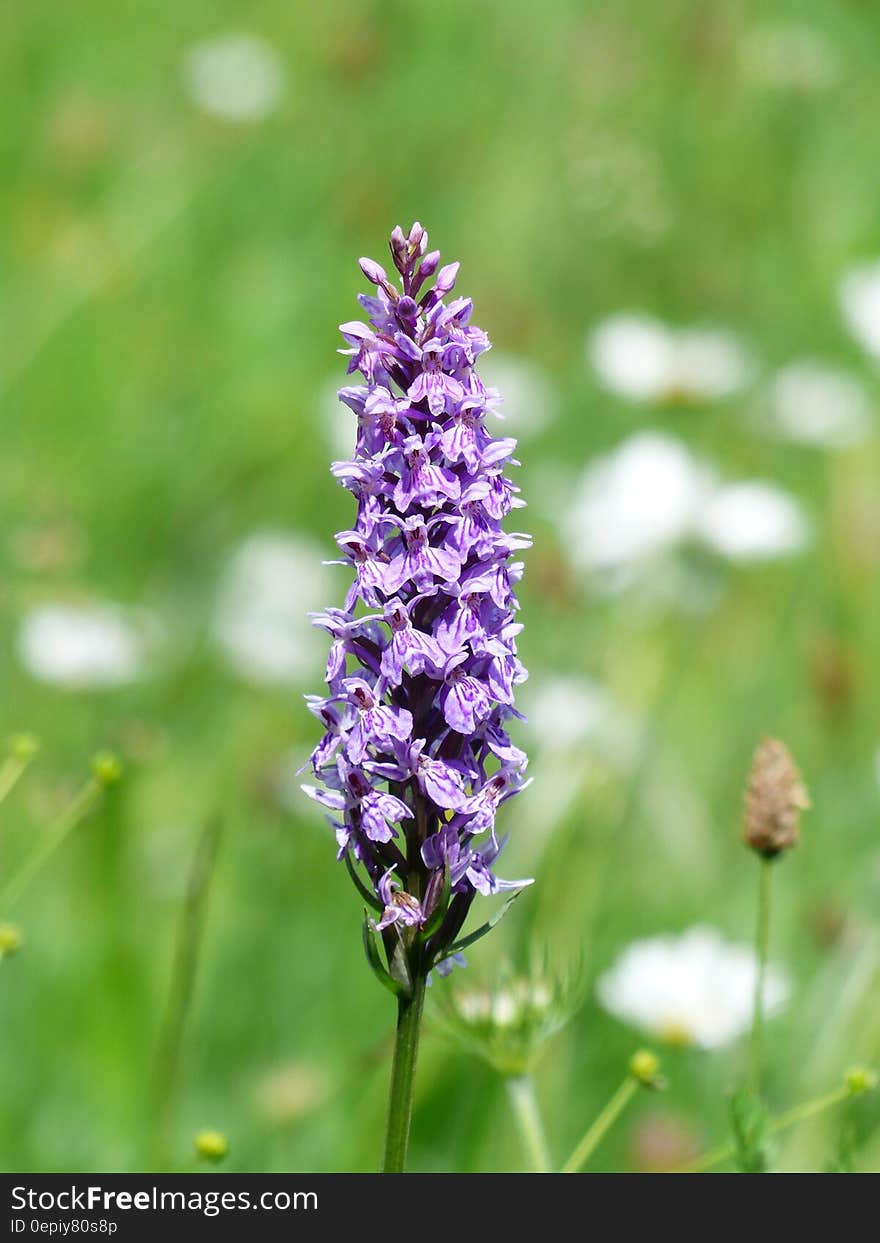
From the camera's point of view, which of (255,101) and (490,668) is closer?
(490,668)

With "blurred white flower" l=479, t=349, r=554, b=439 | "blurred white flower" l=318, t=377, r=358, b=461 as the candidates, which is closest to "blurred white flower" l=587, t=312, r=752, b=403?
"blurred white flower" l=479, t=349, r=554, b=439

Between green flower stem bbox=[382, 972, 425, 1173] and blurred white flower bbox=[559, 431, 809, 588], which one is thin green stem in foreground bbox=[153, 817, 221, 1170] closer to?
green flower stem bbox=[382, 972, 425, 1173]

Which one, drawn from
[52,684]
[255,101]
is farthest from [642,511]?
[255,101]

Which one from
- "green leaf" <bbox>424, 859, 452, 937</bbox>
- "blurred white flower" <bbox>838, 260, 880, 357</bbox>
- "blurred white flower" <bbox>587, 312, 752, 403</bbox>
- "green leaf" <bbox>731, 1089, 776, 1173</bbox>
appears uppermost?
"blurred white flower" <bbox>838, 260, 880, 357</bbox>

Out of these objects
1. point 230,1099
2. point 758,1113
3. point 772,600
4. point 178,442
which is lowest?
point 230,1099

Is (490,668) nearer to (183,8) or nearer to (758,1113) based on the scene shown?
(758,1113)

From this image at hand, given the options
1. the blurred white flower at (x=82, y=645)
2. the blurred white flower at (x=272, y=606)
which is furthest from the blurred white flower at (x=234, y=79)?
the blurred white flower at (x=82, y=645)

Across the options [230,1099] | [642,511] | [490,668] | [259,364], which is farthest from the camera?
[259,364]
